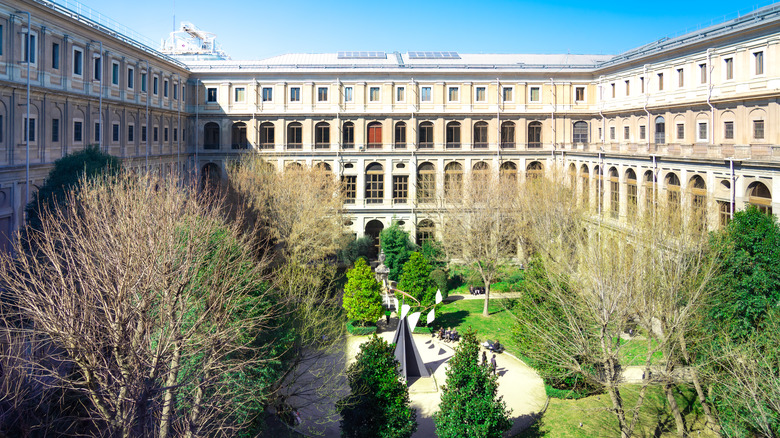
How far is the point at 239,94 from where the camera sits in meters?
55.8

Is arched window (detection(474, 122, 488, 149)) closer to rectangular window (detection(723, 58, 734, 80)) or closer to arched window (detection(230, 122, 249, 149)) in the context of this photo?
arched window (detection(230, 122, 249, 149))

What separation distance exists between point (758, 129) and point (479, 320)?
1975cm

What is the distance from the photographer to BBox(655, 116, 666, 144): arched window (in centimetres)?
4566

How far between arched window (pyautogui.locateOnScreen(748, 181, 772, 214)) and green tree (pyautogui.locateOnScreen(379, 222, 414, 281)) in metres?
23.6

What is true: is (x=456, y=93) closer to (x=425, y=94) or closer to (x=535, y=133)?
(x=425, y=94)

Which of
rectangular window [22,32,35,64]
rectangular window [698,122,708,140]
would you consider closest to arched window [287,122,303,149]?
rectangular window [22,32,35,64]

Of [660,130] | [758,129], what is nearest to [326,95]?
[660,130]

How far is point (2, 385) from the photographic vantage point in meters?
13.2

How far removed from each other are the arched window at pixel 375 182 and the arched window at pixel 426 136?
4296mm

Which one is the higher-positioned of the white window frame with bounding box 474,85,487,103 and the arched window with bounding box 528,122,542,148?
the white window frame with bounding box 474,85,487,103

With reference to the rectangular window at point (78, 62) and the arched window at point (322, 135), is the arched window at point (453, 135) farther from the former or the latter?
the rectangular window at point (78, 62)

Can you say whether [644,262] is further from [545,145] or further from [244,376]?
[545,145]

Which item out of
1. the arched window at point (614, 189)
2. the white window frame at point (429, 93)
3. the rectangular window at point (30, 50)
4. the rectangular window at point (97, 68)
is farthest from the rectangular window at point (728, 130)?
the rectangular window at point (30, 50)

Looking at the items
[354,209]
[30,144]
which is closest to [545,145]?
[354,209]
